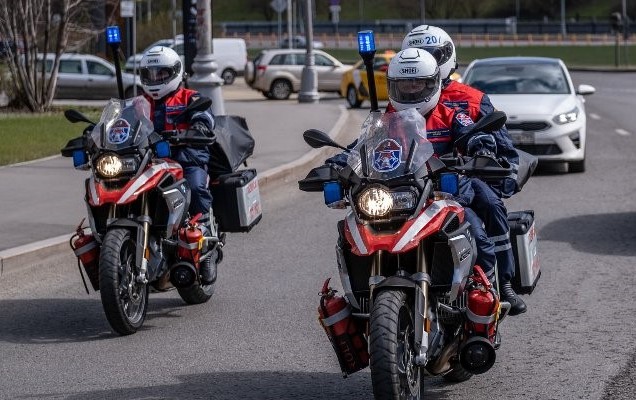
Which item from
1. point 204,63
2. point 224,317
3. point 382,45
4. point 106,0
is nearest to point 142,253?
point 224,317

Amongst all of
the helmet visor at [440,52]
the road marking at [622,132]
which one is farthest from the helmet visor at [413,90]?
the road marking at [622,132]

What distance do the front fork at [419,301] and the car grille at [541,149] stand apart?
12.1 meters

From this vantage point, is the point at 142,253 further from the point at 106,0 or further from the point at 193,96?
the point at 106,0

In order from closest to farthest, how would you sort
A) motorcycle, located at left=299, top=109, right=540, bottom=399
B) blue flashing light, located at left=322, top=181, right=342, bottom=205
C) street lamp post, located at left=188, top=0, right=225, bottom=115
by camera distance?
motorcycle, located at left=299, top=109, right=540, bottom=399, blue flashing light, located at left=322, top=181, right=342, bottom=205, street lamp post, located at left=188, top=0, right=225, bottom=115

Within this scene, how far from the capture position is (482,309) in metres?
6.36

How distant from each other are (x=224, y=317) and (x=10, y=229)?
3764 mm

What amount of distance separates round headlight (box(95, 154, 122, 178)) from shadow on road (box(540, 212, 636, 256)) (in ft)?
15.7

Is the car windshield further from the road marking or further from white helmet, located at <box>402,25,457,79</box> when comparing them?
white helmet, located at <box>402,25,457,79</box>

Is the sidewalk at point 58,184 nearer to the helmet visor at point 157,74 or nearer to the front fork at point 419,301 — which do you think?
the helmet visor at point 157,74

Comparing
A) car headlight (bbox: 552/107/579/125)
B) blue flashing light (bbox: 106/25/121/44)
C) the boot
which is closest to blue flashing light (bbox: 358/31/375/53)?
the boot

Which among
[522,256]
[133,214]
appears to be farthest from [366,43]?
[133,214]

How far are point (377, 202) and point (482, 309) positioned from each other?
2.43ft

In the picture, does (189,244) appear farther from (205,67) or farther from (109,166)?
(205,67)

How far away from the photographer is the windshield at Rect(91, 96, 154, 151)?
8.48 meters
